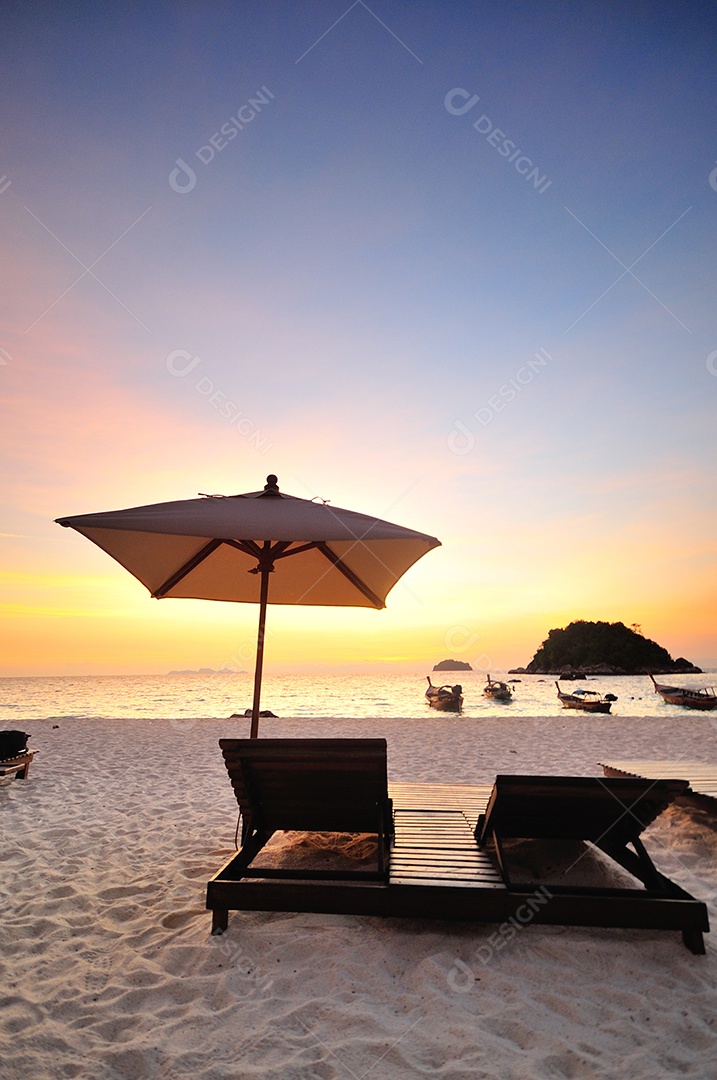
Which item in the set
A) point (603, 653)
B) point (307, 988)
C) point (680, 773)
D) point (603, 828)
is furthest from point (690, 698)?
point (603, 653)

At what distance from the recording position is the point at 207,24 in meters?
7.90

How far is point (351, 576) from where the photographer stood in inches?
223

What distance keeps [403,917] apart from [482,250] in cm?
1152

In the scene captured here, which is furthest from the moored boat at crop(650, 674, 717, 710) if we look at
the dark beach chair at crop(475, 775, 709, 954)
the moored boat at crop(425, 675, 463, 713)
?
the dark beach chair at crop(475, 775, 709, 954)

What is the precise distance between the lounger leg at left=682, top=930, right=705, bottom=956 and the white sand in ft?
0.17

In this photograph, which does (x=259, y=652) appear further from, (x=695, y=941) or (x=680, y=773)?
(x=680, y=773)

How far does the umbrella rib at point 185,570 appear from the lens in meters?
5.33

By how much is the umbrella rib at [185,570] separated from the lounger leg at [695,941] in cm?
461

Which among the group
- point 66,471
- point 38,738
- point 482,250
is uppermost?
point 482,250

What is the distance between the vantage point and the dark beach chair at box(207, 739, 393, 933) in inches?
135

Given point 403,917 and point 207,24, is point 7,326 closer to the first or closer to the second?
point 207,24

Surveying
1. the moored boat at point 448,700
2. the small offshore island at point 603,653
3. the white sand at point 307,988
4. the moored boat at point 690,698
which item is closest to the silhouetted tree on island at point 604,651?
the small offshore island at point 603,653

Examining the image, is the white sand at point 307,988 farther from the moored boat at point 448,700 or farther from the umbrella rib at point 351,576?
→ the moored boat at point 448,700

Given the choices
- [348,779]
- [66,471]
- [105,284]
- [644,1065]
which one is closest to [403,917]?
[348,779]
